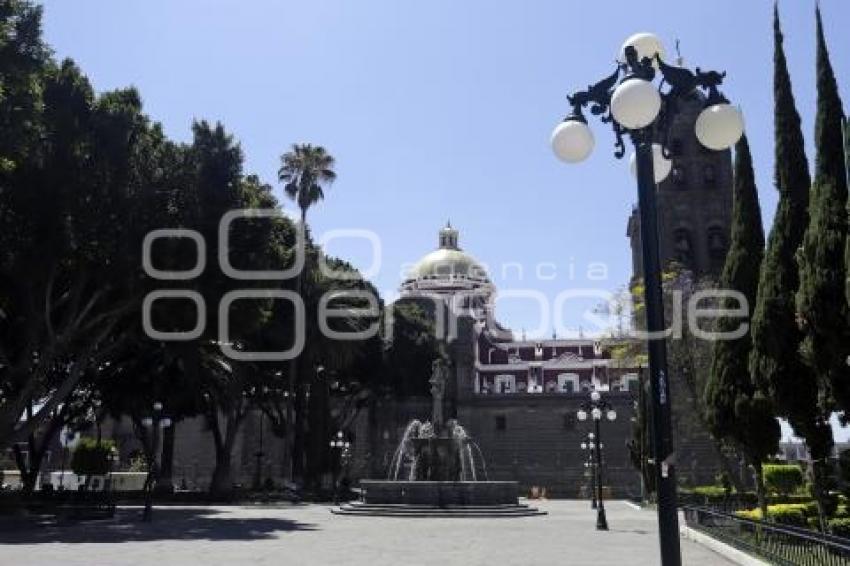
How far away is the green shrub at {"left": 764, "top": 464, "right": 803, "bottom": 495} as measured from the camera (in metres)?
34.9

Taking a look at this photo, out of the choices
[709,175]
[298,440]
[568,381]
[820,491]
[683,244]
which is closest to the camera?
[820,491]

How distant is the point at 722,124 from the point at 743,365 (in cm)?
1305

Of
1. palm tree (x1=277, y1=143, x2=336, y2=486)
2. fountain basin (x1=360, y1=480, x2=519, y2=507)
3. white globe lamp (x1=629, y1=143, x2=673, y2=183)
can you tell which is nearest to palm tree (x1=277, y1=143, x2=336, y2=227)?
palm tree (x1=277, y1=143, x2=336, y2=486)

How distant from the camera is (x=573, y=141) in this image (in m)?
7.50

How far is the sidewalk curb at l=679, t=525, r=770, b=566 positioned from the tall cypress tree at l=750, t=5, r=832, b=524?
1954 millimetres

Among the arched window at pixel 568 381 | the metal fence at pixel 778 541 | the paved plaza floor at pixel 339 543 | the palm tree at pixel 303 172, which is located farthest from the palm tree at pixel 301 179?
the arched window at pixel 568 381

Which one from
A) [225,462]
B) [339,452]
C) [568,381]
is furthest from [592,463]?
[568,381]

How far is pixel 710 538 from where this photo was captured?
1680 cm

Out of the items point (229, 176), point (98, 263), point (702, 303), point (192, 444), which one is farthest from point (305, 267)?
point (192, 444)

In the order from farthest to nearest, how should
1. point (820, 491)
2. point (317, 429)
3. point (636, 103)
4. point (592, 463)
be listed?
point (592, 463) → point (317, 429) → point (820, 491) → point (636, 103)

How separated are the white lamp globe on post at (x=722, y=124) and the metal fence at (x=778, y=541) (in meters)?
4.62

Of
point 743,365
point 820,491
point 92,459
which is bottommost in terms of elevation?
point 820,491

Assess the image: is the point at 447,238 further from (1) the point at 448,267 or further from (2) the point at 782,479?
(2) the point at 782,479

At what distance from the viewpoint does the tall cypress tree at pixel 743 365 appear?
18219 millimetres
